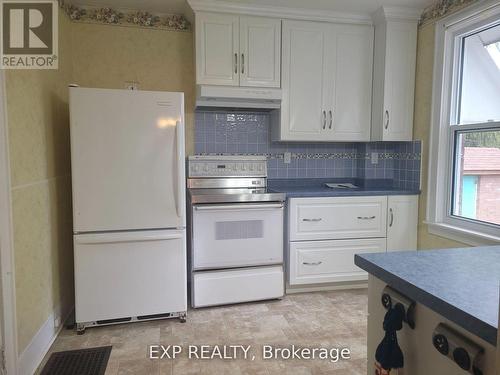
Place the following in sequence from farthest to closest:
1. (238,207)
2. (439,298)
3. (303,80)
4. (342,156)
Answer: (342,156) → (303,80) → (238,207) → (439,298)

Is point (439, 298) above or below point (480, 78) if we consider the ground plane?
below

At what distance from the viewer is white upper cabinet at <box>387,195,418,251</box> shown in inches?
123

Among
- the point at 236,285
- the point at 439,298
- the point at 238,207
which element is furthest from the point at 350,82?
the point at 439,298

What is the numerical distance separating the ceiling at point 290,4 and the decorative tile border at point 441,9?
0.18ft

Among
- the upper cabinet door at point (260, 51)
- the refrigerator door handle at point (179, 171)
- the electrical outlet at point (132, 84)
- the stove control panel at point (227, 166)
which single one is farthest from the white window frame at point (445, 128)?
the electrical outlet at point (132, 84)

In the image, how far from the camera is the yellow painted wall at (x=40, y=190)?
1.86 m

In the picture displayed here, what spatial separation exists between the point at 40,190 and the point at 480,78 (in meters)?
Result: 3.10

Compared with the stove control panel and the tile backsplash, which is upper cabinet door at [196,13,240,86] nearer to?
the tile backsplash

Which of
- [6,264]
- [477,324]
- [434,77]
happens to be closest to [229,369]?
[6,264]

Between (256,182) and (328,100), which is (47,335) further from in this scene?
(328,100)

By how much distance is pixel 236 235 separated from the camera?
279 cm

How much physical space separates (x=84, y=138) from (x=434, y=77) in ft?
8.86

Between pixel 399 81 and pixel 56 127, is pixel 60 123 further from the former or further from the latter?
pixel 399 81

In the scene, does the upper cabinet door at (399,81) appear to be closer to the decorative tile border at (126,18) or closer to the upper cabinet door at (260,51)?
the upper cabinet door at (260,51)
